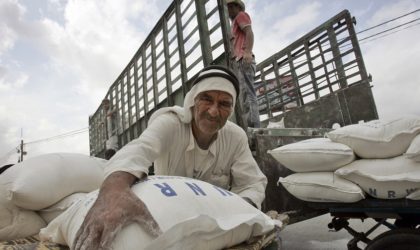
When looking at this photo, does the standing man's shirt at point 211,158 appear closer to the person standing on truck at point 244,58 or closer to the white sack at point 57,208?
the white sack at point 57,208

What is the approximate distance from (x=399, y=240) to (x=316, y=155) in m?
0.53

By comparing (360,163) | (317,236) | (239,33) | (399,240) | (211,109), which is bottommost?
(317,236)

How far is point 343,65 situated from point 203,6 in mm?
1942

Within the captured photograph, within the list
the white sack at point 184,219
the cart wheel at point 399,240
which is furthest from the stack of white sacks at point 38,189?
the cart wheel at point 399,240

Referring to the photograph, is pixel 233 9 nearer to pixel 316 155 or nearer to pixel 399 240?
pixel 316 155

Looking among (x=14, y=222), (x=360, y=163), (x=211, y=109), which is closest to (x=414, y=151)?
(x=360, y=163)

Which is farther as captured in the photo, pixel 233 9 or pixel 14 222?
pixel 233 9

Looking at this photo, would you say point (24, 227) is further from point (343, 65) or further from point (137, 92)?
A: point (137, 92)

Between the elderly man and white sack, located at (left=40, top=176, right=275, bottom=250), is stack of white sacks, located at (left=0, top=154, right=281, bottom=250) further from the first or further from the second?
the elderly man

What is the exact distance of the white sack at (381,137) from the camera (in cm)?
135

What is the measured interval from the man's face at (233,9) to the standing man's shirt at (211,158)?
1.73m

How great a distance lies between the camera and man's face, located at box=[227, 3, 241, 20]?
303 centimetres

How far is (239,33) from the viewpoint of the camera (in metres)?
3.03

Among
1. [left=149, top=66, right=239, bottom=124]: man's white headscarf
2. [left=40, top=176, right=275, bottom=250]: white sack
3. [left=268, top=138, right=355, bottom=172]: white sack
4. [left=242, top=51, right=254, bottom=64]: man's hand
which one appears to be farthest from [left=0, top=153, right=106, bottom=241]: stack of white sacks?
[left=242, top=51, right=254, bottom=64]: man's hand
